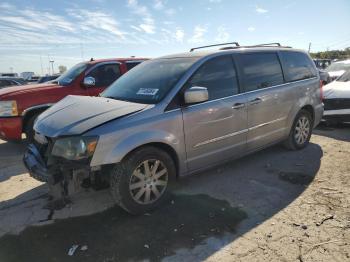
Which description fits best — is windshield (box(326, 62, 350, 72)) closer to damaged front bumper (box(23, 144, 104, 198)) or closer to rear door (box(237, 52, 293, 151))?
rear door (box(237, 52, 293, 151))

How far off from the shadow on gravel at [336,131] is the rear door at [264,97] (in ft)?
7.42

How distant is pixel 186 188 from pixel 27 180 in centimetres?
243

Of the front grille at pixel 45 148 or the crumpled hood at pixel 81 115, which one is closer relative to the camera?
the crumpled hood at pixel 81 115

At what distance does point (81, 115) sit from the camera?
3771 mm

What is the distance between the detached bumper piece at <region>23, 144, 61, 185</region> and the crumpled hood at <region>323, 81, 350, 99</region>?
6533 millimetres

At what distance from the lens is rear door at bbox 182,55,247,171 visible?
4.12 m

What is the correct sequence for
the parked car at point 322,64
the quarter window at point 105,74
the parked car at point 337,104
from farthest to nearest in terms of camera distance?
the parked car at point 322,64
the parked car at point 337,104
the quarter window at point 105,74

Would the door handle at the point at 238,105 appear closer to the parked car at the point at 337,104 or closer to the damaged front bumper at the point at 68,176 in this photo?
the damaged front bumper at the point at 68,176

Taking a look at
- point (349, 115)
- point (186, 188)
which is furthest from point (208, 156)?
point (349, 115)

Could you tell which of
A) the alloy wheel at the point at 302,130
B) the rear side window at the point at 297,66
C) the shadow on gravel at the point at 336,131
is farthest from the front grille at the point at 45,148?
the shadow on gravel at the point at 336,131

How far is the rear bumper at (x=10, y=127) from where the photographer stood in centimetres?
613

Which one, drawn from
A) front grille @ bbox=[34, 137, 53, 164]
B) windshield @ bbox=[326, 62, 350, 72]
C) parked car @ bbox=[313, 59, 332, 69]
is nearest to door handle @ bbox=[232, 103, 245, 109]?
front grille @ bbox=[34, 137, 53, 164]

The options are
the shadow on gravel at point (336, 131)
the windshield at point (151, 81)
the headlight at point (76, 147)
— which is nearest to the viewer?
the headlight at point (76, 147)

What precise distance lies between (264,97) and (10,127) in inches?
177
